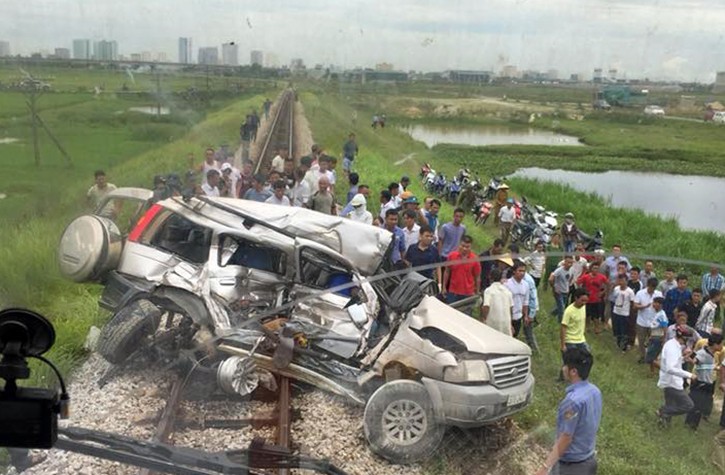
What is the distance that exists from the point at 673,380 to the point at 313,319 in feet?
5.53

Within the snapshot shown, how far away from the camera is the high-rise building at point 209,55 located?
6.16 meters

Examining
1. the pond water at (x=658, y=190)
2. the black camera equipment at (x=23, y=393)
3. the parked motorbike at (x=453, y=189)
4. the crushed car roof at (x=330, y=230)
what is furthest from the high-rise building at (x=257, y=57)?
the pond water at (x=658, y=190)

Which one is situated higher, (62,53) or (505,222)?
(62,53)

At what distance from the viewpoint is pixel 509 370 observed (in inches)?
118

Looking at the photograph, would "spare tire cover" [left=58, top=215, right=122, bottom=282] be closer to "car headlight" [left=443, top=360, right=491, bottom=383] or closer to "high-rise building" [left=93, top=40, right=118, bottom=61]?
"car headlight" [left=443, top=360, right=491, bottom=383]

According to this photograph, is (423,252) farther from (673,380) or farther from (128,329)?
(128,329)

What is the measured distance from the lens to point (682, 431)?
3326 mm

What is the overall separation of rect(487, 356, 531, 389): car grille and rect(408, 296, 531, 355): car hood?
0.05 metres

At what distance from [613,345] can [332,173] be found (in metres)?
4.94

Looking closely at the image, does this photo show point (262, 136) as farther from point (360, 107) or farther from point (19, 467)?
point (19, 467)

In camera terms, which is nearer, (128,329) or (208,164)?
(128,329)

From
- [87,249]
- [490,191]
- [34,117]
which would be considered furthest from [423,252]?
[490,191]

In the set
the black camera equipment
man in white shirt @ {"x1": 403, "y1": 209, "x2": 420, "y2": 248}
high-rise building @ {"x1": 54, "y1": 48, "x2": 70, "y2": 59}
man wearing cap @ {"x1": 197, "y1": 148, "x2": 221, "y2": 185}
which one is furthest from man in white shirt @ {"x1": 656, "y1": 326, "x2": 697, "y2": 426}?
high-rise building @ {"x1": 54, "y1": 48, "x2": 70, "y2": 59}

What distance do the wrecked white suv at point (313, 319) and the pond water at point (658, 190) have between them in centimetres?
1615
